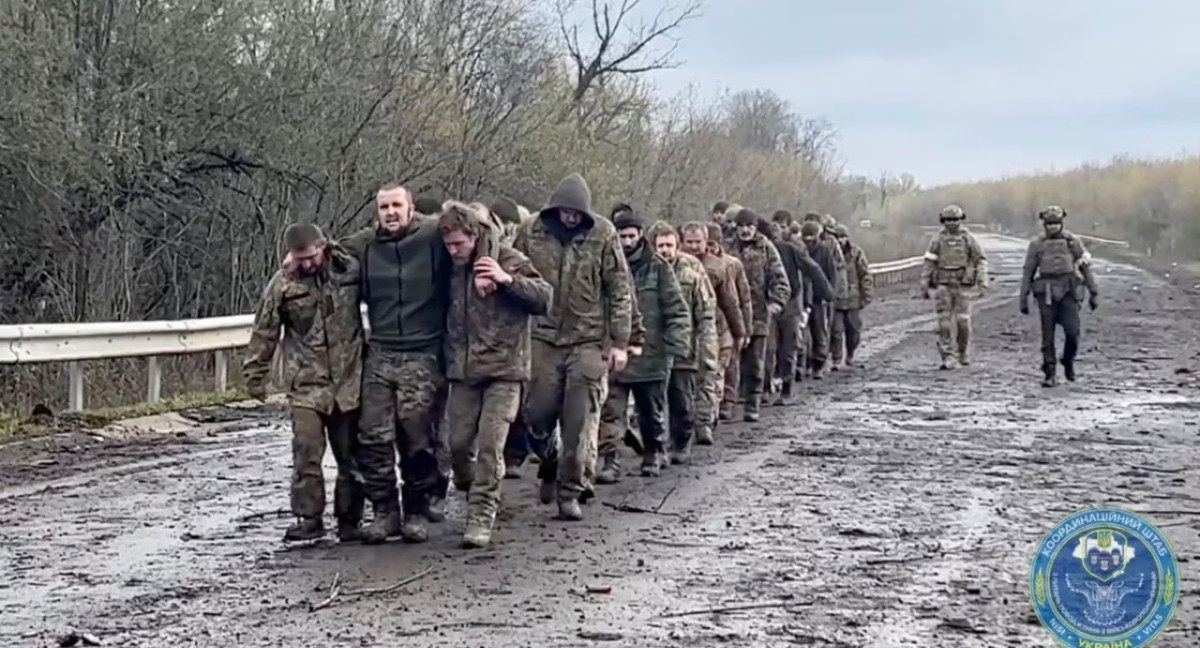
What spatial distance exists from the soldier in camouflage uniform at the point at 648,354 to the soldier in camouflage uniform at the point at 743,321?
7.56 ft

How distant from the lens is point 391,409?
29.9 ft

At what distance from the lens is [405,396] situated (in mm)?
9070

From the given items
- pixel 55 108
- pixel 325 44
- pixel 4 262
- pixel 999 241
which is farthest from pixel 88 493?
pixel 999 241

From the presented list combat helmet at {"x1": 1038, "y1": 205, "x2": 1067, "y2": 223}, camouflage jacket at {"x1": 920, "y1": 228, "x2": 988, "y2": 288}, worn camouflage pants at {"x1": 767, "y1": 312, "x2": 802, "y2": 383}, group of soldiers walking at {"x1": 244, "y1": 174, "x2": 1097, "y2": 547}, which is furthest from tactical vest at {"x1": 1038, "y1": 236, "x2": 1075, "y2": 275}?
group of soldiers walking at {"x1": 244, "y1": 174, "x2": 1097, "y2": 547}

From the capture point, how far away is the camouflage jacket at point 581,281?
392 inches

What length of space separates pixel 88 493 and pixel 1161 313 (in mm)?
27927

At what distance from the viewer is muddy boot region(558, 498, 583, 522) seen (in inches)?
390

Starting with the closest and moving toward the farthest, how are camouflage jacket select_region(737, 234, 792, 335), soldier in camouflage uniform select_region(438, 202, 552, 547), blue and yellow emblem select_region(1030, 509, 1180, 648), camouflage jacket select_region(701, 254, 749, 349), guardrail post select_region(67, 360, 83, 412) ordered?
blue and yellow emblem select_region(1030, 509, 1180, 648)
soldier in camouflage uniform select_region(438, 202, 552, 547)
camouflage jacket select_region(701, 254, 749, 349)
guardrail post select_region(67, 360, 83, 412)
camouflage jacket select_region(737, 234, 792, 335)

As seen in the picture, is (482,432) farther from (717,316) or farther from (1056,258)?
(1056,258)

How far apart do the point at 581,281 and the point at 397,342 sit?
1391mm

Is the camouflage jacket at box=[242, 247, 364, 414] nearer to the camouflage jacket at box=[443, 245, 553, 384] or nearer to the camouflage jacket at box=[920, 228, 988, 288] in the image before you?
the camouflage jacket at box=[443, 245, 553, 384]

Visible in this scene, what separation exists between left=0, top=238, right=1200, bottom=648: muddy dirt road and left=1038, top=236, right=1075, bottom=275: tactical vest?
11.0 ft

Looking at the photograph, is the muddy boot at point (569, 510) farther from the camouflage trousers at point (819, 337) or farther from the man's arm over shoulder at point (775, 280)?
the camouflage trousers at point (819, 337)

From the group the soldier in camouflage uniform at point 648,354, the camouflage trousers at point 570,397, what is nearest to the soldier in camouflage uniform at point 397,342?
the camouflage trousers at point 570,397
